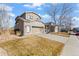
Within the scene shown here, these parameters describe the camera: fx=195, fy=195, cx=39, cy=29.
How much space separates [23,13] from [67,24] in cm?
44

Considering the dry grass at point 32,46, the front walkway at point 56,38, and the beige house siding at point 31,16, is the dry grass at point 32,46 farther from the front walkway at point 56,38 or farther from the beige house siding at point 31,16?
the beige house siding at point 31,16

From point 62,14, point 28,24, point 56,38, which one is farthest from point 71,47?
point 28,24

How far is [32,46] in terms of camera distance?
1.88 meters

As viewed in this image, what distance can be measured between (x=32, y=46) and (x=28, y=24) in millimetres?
220

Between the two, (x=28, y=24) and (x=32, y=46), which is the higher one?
(x=28, y=24)

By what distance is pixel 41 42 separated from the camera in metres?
1.89

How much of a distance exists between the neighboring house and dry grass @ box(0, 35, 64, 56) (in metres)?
0.07

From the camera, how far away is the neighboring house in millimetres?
1887

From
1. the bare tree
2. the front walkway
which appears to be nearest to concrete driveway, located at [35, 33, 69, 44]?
the front walkway

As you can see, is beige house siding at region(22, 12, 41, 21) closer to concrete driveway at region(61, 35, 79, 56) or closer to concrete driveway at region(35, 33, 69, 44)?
concrete driveway at region(35, 33, 69, 44)

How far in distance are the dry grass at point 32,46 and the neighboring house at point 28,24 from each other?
0.22ft

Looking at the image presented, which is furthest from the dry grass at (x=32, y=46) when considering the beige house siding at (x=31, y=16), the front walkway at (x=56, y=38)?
the beige house siding at (x=31, y=16)

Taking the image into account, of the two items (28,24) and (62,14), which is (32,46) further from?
(62,14)

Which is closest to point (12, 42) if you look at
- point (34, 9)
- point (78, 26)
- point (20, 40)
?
point (20, 40)
